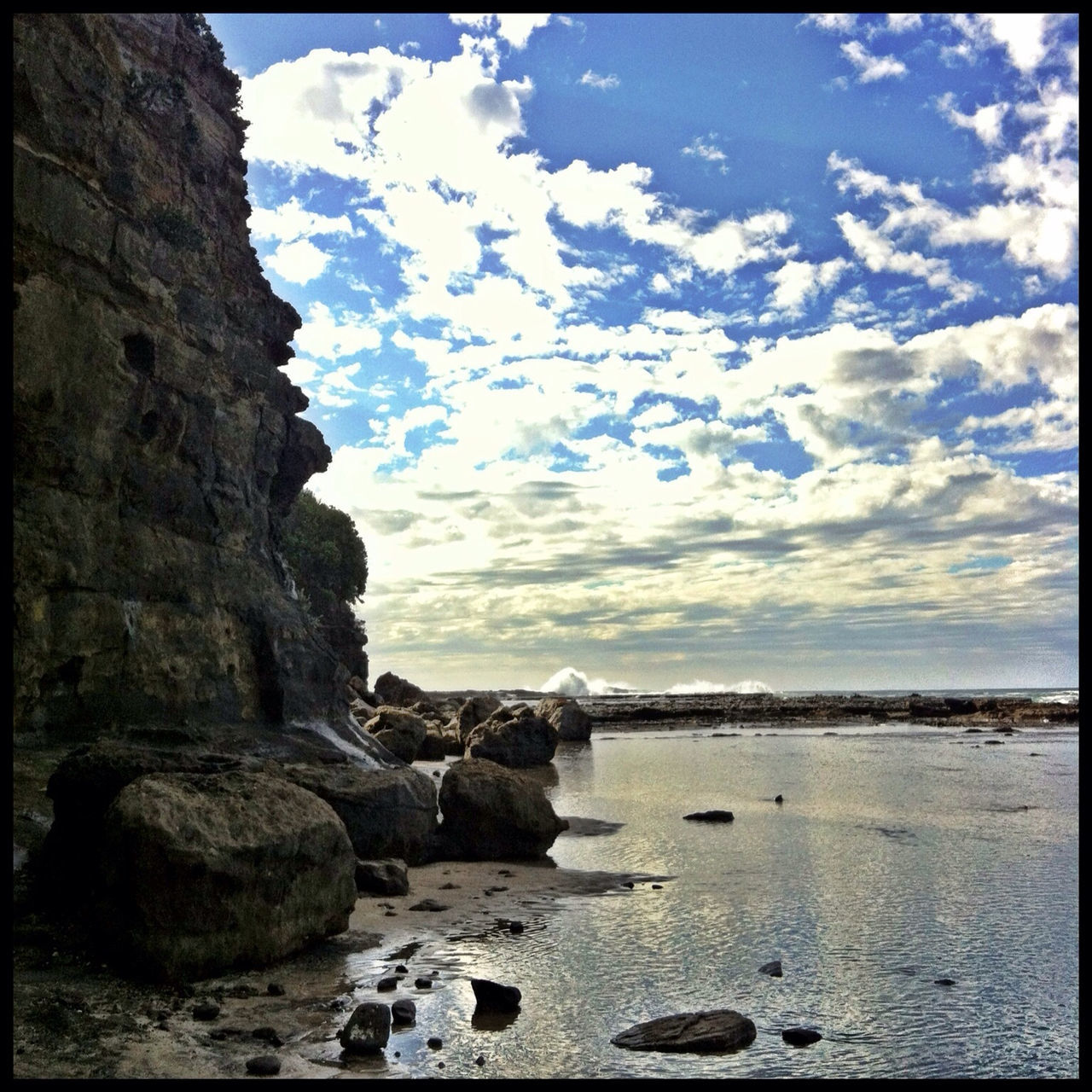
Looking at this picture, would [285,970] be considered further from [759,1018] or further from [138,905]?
[759,1018]

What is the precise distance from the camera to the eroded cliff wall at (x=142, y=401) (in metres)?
17.5

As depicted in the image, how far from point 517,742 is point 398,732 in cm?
550

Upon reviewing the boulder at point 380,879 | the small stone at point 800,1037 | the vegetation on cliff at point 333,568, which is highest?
the vegetation on cliff at point 333,568

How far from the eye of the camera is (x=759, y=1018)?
29.5ft

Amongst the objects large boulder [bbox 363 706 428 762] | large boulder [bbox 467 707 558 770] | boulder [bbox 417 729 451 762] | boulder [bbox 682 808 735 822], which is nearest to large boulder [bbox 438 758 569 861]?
boulder [bbox 682 808 735 822]

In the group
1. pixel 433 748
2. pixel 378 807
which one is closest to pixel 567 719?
pixel 433 748

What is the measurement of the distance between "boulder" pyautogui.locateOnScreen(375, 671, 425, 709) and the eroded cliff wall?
149 feet

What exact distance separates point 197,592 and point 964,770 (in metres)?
27.6

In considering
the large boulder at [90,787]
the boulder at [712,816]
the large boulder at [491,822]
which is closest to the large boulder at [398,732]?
the boulder at [712,816]

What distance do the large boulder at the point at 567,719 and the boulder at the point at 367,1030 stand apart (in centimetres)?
4538

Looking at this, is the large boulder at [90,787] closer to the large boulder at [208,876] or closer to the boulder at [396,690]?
the large boulder at [208,876]

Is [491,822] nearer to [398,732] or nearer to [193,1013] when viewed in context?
[193,1013]

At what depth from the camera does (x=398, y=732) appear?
34.6 m

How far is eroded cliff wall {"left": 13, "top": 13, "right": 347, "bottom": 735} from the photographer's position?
17469mm
